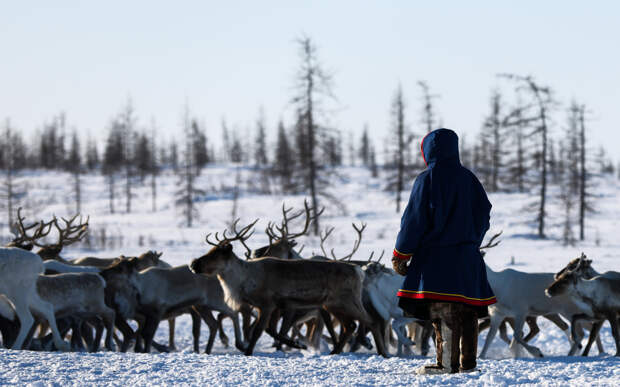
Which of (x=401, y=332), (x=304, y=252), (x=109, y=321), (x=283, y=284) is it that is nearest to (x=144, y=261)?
(x=109, y=321)

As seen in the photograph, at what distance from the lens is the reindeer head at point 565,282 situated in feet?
30.7

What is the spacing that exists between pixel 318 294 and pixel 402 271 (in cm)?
381

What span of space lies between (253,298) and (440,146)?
170 inches

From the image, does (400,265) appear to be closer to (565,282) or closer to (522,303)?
(565,282)

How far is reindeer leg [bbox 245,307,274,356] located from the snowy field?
251mm

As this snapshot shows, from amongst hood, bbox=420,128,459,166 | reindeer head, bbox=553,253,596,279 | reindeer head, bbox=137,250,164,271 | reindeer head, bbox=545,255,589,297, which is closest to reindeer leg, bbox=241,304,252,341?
reindeer head, bbox=137,250,164,271

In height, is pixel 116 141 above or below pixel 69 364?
above

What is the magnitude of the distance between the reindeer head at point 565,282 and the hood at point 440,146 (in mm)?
4520

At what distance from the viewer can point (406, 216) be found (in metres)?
5.39

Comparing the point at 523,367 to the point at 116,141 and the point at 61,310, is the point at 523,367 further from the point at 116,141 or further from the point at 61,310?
the point at 116,141

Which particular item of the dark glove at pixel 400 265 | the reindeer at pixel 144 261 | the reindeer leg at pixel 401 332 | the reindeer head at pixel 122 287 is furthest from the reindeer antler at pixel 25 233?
the dark glove at pixel 400 265

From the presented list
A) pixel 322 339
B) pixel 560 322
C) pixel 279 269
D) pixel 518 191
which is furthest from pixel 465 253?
pixel 518 191

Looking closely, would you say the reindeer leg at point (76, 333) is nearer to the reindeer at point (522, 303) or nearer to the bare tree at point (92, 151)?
the reindeer at point (522, 303)

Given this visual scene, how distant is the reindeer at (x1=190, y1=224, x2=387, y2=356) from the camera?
29.8 ft
